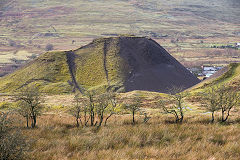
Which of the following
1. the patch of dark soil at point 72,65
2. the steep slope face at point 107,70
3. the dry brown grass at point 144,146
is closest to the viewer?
the dry brown grass at point 144,146

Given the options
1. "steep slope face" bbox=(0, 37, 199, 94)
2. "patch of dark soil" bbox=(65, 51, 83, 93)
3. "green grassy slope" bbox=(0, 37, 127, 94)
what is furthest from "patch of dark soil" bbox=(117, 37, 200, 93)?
"patch of dark soil" bbox=(65, 51, 83, 93)

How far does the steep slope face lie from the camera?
46938mm

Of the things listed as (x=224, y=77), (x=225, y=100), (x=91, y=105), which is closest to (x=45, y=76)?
(x=91, y=105)

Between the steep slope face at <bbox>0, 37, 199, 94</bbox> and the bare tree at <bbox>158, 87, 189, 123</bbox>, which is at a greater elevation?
the bare tree at <bbox>158, 87, 189, 123</bbox>

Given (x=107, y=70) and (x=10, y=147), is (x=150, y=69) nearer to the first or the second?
(x=107, y=70)

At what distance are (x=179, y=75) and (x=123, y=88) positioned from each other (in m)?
14.5

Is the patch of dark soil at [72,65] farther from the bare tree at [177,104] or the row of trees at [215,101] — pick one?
the row of trees at [215,101]

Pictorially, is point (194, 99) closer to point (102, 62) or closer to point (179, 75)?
point (179, 75)

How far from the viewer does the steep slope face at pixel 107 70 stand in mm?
46938

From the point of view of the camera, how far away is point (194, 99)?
3547 cm

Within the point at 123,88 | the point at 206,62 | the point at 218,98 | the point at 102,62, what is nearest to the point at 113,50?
the point at 102,62

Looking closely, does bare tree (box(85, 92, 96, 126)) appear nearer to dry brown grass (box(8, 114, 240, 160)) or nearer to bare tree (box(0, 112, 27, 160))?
dry brown grass (box(8, 114, 240, 160))

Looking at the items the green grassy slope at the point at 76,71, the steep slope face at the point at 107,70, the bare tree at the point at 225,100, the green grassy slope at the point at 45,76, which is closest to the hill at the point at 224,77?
the steep slope face at the point at 107,70

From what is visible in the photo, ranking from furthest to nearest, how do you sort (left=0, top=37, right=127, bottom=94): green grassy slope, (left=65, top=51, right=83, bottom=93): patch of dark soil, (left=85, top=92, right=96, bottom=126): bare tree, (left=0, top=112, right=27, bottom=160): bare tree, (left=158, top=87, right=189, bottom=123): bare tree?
1. (left=65, top=51, right=83, bottom=93): patch of dark soil
2. (left=0, top=37, right=127, bottom=94): green grassy slope
3. (left=158, top=87, right=189, bottom=123): bare tree
4. (left=85, top=92, right=96, bottom=126): bare tree
5. (left=0, top=112, right=27, bottom=160): bare tree
